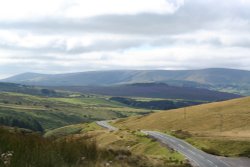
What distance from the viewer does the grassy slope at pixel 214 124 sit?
235 ft

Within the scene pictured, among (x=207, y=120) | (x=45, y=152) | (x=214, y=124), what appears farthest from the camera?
(x=207, y=120)

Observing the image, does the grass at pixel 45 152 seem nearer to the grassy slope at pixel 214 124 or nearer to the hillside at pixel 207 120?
the grassy slope at pixel 214 124

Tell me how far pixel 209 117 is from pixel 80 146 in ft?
376

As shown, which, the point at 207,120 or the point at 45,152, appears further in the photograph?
the point at 207,120

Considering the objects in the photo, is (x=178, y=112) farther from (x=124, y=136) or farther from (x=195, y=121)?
(x=124, y=136)

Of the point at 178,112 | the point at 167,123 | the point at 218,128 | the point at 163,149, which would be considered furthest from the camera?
the point at 178,112

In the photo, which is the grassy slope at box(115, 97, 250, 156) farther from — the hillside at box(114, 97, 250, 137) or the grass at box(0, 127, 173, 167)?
the grass at box(0, 127, 173, 167)

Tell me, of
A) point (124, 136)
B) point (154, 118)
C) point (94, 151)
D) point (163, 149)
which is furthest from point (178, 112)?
point (94, 151)

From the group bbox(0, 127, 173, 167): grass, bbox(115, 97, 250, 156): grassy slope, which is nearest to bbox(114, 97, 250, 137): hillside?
bbox(115, 97, 250, 156): grassy slope

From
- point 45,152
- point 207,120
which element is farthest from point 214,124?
point 45,152

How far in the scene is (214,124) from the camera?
4675 inches

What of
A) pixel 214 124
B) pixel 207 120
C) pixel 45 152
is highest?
pixel 45 152

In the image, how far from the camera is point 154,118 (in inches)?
6294

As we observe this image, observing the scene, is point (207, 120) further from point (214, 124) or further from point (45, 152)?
point (45, 152)
